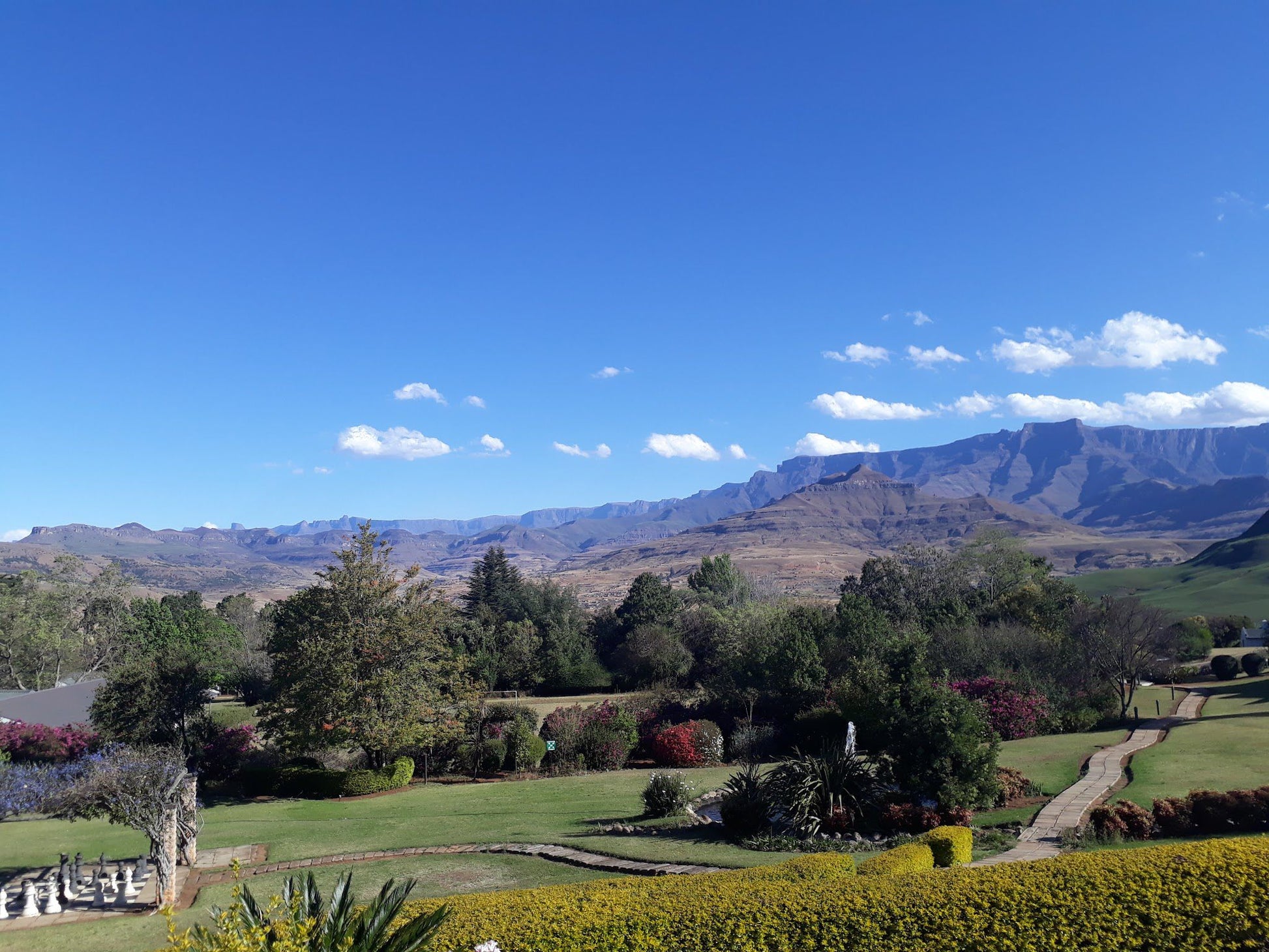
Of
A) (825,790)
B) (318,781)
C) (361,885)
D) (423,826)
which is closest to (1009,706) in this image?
(825,790)

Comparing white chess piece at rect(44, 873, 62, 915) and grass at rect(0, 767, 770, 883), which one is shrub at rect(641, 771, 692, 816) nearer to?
grass at rect(0, 767, 770, 883)

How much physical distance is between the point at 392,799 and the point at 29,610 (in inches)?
2006

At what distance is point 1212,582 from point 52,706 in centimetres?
13060

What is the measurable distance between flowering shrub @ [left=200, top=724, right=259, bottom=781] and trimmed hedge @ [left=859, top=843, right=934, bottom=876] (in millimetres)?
27168

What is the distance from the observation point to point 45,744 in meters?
32.7

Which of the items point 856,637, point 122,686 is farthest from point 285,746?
point 856,637

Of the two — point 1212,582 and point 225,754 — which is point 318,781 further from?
point 1212,582

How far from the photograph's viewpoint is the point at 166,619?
201 ft

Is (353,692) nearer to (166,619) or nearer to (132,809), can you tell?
(132,809)

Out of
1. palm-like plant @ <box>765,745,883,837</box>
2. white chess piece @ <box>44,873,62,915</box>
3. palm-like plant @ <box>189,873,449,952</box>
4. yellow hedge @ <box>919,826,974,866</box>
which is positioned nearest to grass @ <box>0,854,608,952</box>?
white chess piece @ <box>44,873,62,915</box>

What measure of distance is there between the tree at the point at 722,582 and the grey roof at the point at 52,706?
44.8m

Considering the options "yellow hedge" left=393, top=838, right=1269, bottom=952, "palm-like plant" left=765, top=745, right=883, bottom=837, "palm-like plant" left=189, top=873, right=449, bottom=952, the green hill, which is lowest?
the green hill

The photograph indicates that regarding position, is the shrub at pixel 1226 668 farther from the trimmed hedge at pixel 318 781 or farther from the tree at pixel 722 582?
the trimmed hedge at pixel 318 781

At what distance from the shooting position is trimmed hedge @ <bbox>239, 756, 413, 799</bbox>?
28.0 metres
